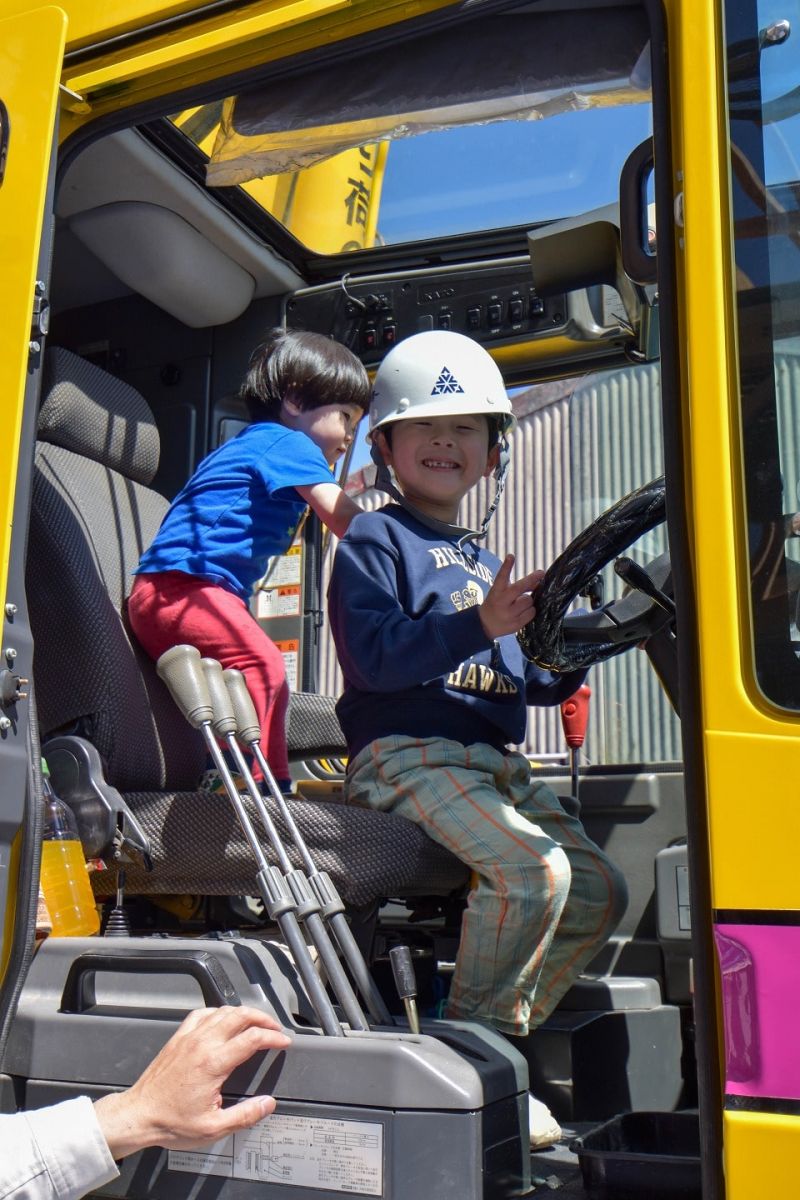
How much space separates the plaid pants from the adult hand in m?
0.50

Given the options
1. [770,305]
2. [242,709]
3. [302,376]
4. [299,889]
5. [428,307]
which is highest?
[428,307]

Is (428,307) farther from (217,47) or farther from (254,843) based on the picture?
(254,843)

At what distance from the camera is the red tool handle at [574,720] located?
2781mm

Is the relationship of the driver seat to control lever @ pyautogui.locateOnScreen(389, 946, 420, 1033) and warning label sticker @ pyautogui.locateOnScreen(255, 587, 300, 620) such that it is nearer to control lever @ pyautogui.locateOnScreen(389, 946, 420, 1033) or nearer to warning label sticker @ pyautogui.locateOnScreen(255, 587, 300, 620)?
control lever @ pyautogui.locateOnScreen(389, 946, 420, 1033)

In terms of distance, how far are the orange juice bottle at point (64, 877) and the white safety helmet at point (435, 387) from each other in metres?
0.87

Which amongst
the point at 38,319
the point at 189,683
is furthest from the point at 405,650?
the point at 38,319

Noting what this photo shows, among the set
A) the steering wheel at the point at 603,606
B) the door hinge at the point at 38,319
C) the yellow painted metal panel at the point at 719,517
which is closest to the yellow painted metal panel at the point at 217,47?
the door hinge at the point at 38,319

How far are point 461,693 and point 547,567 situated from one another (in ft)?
0.98

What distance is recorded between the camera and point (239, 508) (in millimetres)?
2344

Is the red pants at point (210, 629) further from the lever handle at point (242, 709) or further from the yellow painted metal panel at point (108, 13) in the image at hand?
the yellow painted metal panel at point (108, 13)

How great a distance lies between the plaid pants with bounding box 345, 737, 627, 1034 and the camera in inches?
72.9

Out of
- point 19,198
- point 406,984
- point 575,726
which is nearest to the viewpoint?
point 406,984

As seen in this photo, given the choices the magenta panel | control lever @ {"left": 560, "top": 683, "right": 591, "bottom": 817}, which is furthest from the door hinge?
control lever @ {"left": 560, "top": 683, "right": 591, "bottom": 817}

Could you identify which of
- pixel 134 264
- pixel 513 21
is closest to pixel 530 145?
pixel 134 264
